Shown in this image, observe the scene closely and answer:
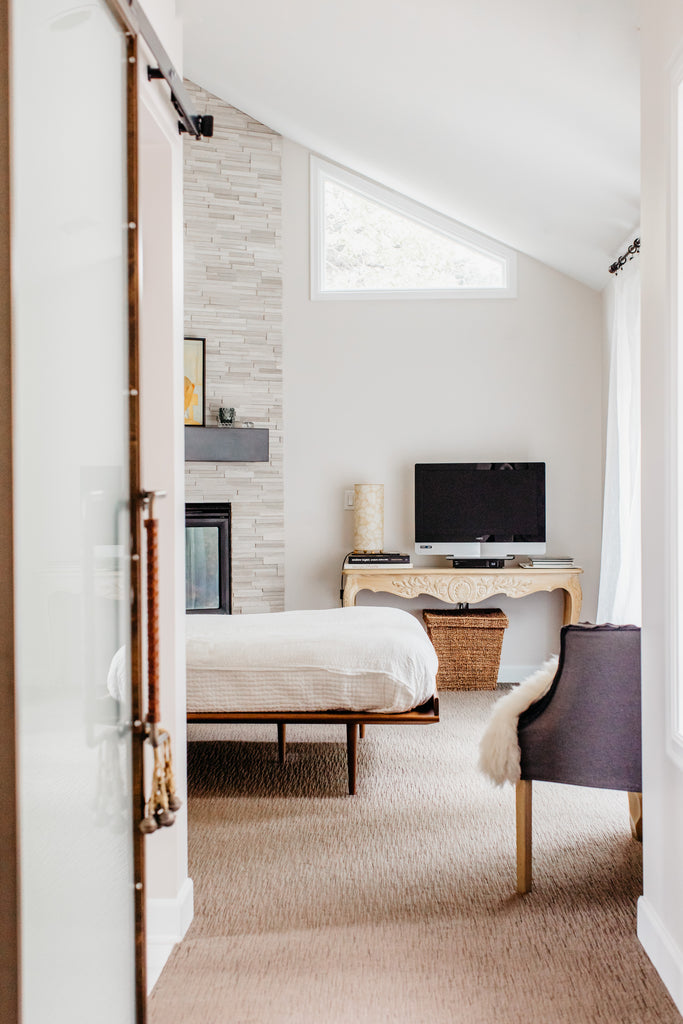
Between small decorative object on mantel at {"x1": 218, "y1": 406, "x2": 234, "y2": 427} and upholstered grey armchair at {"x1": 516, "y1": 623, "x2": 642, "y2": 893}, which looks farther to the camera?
small decorative object on mantel at {"x1": 218, "y1": 406, "x2": 234, "y2": 427}

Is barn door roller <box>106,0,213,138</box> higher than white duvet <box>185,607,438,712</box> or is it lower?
higher

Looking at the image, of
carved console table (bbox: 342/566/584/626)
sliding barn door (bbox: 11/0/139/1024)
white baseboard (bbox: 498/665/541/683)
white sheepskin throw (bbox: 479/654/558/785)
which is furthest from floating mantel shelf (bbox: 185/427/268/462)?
sliding barn door (bbox: 11/0/139/1024)

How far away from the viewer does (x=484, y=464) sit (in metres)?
5.69

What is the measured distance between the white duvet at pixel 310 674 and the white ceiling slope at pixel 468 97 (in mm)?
2188

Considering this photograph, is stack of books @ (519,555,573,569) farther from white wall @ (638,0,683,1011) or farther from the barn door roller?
the barn door roller

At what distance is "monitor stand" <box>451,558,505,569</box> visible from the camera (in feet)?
18.1

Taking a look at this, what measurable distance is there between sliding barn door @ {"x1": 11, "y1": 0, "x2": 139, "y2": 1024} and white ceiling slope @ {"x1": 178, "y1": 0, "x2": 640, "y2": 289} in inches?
57.1

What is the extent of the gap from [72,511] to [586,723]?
5.85 feet

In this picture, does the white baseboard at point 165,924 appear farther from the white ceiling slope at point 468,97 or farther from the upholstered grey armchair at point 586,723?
the white ceiling slope at point 468,97

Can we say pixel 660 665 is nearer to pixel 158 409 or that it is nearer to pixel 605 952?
pixel 605 952

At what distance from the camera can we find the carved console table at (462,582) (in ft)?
17.6

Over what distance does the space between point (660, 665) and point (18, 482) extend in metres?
1.70

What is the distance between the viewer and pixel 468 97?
3713 millimetres

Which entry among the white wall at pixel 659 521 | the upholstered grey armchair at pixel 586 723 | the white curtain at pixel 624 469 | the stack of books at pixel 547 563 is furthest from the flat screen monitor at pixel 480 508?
the white wall at pixel 659 521
